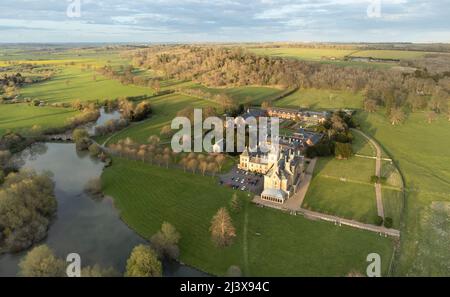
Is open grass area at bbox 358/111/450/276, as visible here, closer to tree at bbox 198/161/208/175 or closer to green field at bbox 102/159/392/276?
green field at bbox 102/159/392/276

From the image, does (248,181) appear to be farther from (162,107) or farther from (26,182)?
(162,107)

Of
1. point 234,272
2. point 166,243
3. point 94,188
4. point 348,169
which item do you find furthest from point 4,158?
point 348,169

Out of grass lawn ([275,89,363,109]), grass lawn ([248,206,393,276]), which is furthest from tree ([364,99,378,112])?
grass lawn ([248,206,393,276])

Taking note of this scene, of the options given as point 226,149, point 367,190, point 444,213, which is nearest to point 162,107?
point 226,149

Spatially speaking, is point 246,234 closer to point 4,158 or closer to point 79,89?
point 4,158

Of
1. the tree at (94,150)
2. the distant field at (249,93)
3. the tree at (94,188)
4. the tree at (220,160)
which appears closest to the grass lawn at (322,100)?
the distant field at (249,93)

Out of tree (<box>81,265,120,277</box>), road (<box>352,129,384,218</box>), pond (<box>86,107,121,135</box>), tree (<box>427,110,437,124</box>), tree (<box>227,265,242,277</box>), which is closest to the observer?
tree (<box>81,265,120,277</box>)

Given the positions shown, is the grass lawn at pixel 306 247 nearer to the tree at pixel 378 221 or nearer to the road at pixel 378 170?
the tree at pixel 378 221
